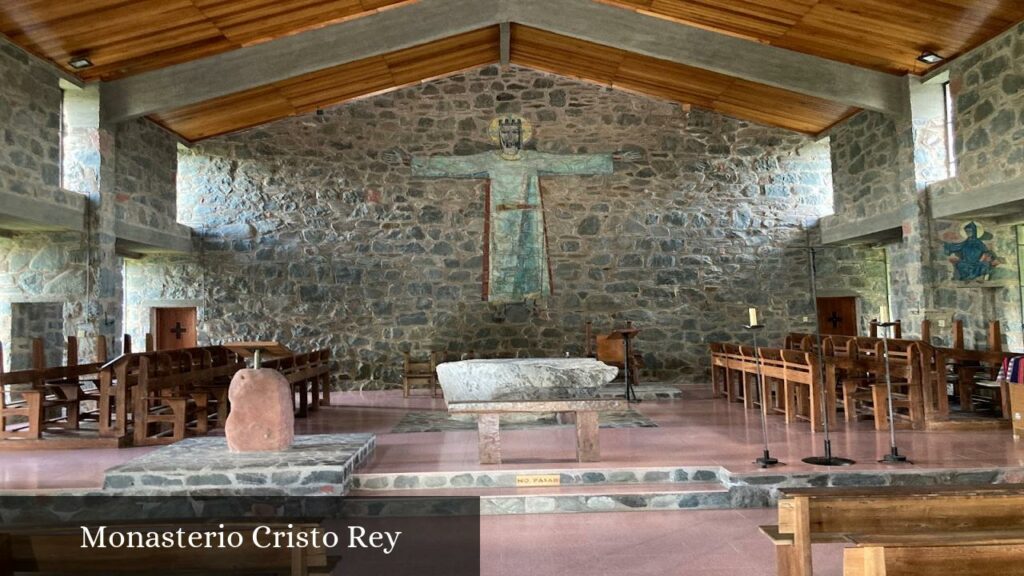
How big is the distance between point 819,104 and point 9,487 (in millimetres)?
10544

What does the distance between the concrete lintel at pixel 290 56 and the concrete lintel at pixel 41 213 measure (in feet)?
3.92

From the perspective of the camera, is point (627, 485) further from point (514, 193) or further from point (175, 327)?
point (175, 327)

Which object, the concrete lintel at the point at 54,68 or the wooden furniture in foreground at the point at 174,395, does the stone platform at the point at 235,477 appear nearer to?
the wooden furniture in foreground at the point at 174,395

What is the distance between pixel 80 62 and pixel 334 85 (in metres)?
3.66

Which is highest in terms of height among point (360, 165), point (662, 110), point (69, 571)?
point (662, 110)

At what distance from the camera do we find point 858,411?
7707mm

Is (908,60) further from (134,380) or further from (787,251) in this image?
(134,380)

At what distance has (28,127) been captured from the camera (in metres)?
7.64

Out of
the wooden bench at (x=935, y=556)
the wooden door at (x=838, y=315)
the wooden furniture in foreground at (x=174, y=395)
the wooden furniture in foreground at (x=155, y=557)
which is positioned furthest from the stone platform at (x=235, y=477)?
the wooden door at (x=838, y=315)

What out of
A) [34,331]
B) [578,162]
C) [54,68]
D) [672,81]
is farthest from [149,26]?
[672,81]

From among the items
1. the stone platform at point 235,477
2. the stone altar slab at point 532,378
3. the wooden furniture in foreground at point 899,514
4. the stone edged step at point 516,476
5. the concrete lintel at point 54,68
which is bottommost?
the stone edged step at point 516,476

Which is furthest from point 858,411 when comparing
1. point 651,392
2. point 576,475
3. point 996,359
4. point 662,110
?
point 662,110

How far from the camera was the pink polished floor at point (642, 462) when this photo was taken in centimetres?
379

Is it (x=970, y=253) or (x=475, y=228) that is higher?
(x=475, y=228)
